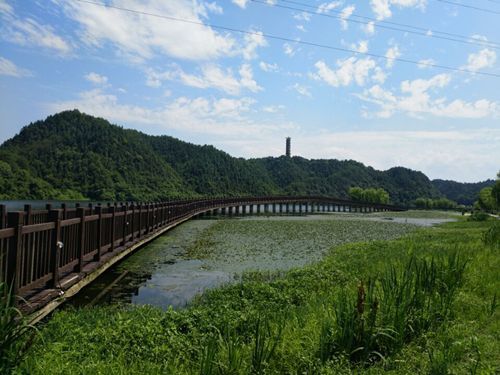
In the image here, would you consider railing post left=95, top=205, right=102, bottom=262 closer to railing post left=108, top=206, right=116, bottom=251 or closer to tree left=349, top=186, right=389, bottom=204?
railing post left=108, top=206, right=116, bottom=251

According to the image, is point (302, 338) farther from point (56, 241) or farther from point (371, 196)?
point (371, 196)

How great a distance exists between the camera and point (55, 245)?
7.22 m

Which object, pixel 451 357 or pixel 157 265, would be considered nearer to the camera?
pixel 451 357

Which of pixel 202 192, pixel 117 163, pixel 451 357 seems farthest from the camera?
pixel 202 192

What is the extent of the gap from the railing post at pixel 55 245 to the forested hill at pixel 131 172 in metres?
99.7

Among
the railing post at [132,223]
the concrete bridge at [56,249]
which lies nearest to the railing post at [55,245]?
the concrete bridge at [56,249]

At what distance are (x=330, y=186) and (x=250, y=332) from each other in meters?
182

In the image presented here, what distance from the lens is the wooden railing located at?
5.75 metres

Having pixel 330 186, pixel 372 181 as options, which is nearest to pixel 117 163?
pixel 330 186

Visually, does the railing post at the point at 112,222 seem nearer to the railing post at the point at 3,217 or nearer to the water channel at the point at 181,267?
the water channel at the point at 181,267

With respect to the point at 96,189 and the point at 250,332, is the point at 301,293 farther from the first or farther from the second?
the point at 96,189

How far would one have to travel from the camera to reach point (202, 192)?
469ft

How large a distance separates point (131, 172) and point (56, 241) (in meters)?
125

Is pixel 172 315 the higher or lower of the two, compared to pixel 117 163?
lower
